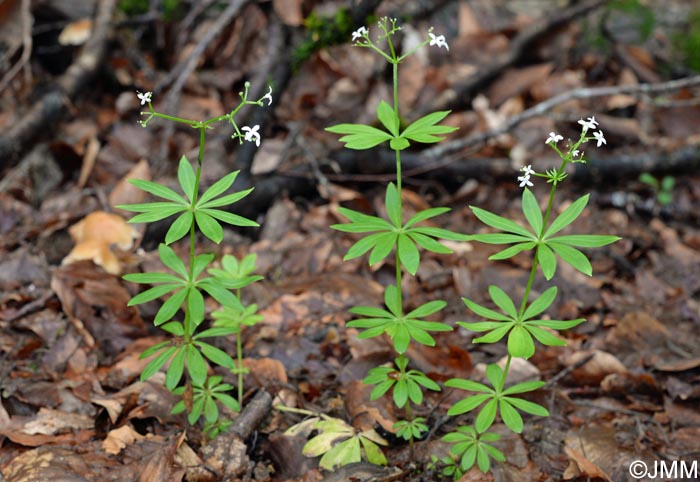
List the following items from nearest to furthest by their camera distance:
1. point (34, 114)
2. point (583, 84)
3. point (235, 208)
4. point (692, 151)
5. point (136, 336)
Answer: point (136, 336) → point (235, 208) → point (34, 114) → point (692, 151) → point (583, 84)

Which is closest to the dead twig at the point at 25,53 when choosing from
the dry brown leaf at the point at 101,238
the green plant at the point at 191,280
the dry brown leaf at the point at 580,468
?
the dry brown leaf at the point at 101,238

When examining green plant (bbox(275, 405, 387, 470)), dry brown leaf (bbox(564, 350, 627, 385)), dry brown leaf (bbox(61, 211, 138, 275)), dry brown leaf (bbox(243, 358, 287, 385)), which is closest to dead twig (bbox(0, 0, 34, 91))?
dry brown leaf (bbox(61, 211, 138, 275))

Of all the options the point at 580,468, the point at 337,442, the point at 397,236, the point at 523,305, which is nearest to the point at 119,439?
the point at 337,442

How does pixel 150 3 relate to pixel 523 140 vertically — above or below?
above

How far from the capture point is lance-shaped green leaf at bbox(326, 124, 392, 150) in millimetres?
2092

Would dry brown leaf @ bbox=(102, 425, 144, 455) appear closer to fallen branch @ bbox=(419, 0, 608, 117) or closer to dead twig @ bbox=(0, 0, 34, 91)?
dead twig @ bbox=(0, 0, 34, 91)

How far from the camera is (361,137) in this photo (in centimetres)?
213

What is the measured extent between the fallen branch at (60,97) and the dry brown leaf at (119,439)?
2270 mm

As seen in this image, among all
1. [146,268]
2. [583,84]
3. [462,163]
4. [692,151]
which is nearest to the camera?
[146,268]

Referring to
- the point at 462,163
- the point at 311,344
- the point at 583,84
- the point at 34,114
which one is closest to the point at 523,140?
the point at 462,163

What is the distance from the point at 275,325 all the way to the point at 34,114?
2244mm

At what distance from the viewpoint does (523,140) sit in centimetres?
500

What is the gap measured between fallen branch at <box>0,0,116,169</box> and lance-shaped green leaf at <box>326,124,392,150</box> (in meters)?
2.72

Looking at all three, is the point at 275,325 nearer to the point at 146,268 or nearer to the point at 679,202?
the point at 146,268
